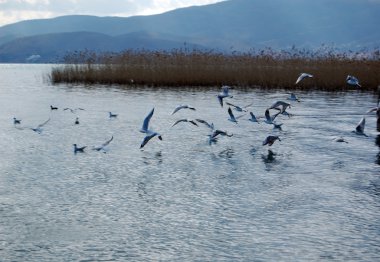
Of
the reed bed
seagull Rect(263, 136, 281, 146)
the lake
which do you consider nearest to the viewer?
the lake

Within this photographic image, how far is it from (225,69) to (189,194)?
2353 centimetres

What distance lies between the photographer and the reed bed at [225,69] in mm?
30922

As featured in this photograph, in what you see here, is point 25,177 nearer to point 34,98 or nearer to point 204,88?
point 34,98

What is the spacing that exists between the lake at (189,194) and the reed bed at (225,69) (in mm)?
12352

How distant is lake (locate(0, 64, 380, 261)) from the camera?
7.62 meters

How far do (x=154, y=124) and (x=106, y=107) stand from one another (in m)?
5.46

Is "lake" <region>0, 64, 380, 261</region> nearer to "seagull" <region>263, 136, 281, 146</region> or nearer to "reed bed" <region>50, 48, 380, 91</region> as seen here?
"seagull" <region>263, 136, 281, 146</region>

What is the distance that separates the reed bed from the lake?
40.5 ft

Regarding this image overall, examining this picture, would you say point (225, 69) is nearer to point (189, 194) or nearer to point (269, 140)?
point (269, 140)

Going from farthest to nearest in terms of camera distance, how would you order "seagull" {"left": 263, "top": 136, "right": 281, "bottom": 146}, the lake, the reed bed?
the reed bed → "seagull" {"left": 263, "top": 136, "right": 281, "bottom": 146} → the lake

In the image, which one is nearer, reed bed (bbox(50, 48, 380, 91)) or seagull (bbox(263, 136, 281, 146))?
seagull (bbox(263, 136, 281, 146))

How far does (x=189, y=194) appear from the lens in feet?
33.3

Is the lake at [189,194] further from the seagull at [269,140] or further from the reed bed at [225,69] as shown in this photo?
the reed bed at [225,69]

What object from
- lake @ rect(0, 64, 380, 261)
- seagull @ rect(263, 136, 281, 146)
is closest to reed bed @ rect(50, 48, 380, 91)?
lake @ rect(0, 64, 380, 261)
